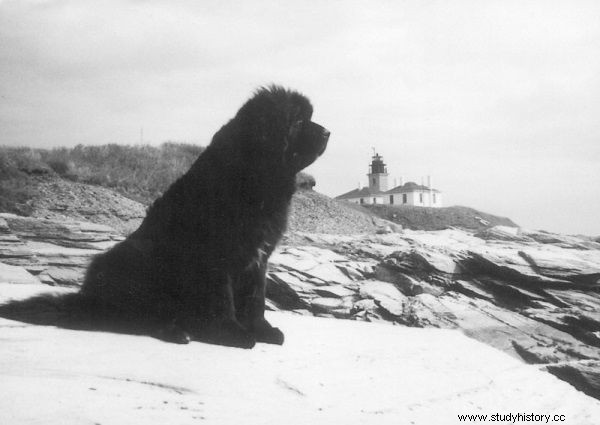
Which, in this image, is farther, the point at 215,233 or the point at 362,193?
the point at 362,193

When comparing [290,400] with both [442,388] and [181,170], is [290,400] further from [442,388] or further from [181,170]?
[181,170]

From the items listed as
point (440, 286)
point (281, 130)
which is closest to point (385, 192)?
point (440, 286)

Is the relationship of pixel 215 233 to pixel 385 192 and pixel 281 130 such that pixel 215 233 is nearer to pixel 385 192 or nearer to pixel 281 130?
pixel 281 130

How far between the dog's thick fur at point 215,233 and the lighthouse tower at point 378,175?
8125cm

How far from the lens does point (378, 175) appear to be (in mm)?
85500

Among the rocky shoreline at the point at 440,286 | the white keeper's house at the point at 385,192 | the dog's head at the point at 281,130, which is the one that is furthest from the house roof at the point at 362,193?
the dog's head at the point at 281,130

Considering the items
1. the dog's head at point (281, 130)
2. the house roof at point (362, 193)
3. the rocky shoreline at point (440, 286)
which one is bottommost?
the rocky shoreline at point (440, 286)

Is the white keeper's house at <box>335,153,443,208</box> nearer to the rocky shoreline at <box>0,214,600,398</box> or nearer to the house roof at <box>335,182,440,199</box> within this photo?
the house roof at <box>335,182,440,199</box>

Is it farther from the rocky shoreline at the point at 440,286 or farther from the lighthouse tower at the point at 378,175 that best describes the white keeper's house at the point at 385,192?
the rocky shoreline at the point at 440,286

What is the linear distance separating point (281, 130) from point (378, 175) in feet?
269

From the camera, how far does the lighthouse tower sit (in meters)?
85.7

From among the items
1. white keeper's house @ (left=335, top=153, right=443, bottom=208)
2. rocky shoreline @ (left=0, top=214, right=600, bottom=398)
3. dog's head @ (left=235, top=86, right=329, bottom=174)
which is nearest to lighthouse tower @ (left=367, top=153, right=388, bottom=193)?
white keeper's house @ (left=335, top=153, right=443, bottom=208)

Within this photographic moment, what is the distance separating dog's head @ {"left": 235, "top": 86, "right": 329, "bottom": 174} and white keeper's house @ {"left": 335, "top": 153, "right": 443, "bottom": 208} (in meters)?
79.6

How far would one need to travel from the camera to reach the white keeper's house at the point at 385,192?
84938 millimetres
